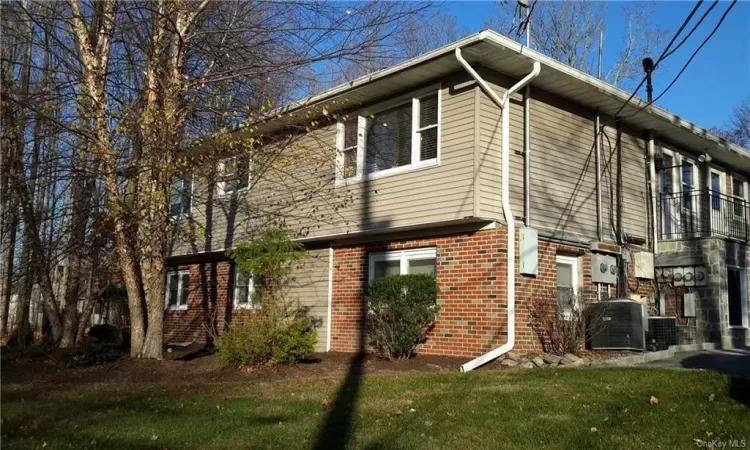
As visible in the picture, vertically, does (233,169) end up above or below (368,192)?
above

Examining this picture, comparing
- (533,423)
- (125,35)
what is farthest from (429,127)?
(533,423)

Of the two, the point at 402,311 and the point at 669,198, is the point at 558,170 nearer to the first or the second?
the point at 669,198

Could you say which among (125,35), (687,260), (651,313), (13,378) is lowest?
(13,378)

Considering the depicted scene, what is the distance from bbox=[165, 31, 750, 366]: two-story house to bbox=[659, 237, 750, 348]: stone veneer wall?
0.09ft

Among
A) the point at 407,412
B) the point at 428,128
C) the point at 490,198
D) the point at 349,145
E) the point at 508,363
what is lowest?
the point at 407,412

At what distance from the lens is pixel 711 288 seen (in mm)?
12516

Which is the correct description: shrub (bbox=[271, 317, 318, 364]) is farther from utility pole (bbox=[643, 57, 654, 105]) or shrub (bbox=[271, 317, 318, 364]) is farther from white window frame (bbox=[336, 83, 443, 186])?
utility pole (bbox=[643, 57, 654, 105])

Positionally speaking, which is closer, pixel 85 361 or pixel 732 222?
pixel 85 361

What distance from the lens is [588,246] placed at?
11734mm

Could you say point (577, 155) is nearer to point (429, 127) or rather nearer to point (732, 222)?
point (429, 127)

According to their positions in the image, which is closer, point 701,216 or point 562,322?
point 562,322

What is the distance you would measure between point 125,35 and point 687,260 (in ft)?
37.1

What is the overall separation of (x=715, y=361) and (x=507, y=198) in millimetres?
3952

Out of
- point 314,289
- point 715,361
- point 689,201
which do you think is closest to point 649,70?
point 689,201
